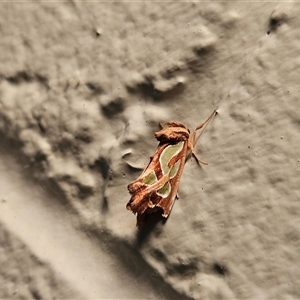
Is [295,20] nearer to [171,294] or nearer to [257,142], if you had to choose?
[257,142]

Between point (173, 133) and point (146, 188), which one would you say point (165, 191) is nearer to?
point (146, 188)

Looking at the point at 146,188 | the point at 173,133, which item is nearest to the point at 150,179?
the point at 146,188

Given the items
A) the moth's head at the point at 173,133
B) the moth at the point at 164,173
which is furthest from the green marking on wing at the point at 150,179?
the moth's head at the point at 173,133

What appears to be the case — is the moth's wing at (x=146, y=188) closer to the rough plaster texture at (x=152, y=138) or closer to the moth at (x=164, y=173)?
the moth at (x=164, y=173)

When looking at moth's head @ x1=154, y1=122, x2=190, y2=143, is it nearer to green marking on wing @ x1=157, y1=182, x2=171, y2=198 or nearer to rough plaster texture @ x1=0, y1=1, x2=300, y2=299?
rough plaster texture @ x1=0, y1=1, x2=300, y2=299

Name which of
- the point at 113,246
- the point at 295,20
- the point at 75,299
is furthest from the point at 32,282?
the point at 295,20

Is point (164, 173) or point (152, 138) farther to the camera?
point (152, 138)

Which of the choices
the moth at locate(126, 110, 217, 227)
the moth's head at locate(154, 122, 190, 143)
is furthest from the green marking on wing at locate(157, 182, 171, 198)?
the moth's head at locate(154, 122, 190, 143)
